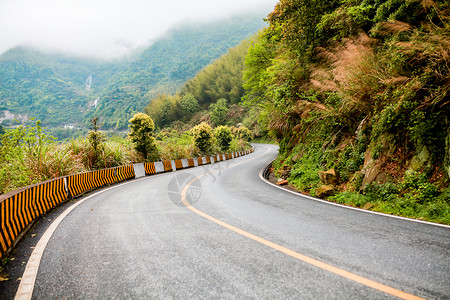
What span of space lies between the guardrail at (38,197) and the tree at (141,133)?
288 cm

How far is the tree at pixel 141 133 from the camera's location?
14.7 metres

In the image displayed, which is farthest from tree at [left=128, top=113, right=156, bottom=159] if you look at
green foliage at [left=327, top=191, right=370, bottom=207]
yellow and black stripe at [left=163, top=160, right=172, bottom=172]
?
green foliage at [left=327, top=191, right=370, bottom=207]

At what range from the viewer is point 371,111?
6.90 meters

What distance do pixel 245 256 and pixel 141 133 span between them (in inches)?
533

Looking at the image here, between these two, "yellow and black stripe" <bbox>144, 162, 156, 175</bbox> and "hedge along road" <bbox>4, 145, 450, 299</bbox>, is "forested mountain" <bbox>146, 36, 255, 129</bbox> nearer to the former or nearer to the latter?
"yellow and black stripe" <bbox>144, 162, 156, 175</bbox>

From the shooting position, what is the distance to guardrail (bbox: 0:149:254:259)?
11.8 ft

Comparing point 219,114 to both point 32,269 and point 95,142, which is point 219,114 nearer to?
point 95,142

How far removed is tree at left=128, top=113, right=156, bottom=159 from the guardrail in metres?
2.88

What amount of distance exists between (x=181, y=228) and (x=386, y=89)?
6364 mm

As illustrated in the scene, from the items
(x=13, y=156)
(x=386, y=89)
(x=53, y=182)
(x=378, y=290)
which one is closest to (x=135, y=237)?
(x=378, y=290)

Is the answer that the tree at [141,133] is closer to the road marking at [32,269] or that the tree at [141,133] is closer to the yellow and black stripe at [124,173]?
the yellow and black stripe at [124,173]

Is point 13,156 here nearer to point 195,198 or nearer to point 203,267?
point 195,198

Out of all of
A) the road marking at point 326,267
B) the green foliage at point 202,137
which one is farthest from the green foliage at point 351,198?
the green foliage at point 202,137

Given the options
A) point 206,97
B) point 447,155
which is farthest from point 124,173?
point 206,97
